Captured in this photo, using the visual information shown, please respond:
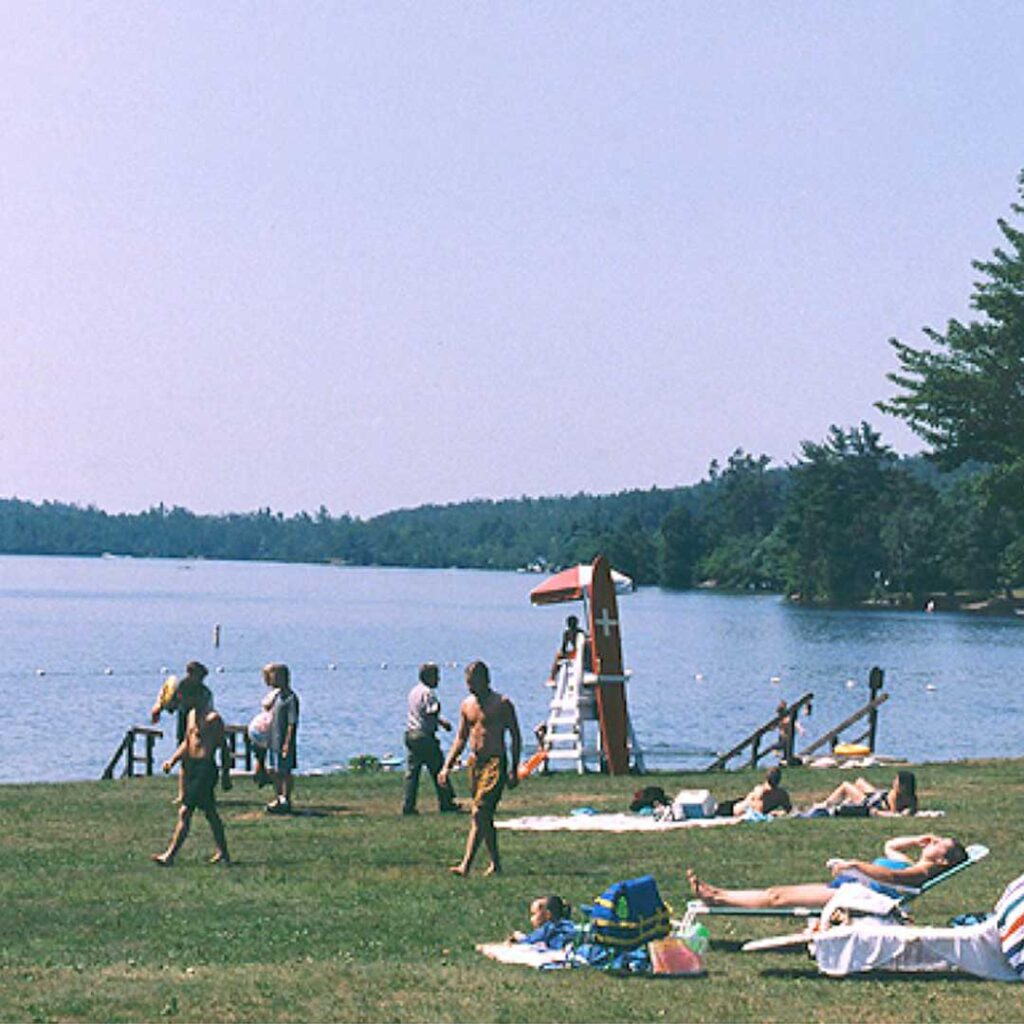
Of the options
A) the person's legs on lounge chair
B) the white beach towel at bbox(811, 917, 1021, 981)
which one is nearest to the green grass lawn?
the white beach towel at bbox(811, 917, 1021, 981)

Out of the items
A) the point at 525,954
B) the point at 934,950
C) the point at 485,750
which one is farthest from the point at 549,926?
the point at 485,750

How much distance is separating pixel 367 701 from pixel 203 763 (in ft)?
166

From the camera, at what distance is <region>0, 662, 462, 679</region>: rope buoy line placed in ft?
260

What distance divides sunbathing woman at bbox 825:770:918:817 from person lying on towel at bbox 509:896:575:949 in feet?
30.0

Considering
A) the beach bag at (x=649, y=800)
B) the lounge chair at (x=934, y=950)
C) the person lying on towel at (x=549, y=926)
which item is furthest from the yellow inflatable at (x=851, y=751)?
the lounge chair at (x=934, y=950)

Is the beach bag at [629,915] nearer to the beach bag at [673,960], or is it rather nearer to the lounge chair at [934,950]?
the beach bag at [673,960]

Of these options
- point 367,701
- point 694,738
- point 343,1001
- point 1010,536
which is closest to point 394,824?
point 343,1001

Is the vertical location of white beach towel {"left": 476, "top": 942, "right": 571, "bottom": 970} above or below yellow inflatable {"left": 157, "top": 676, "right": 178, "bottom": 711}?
below

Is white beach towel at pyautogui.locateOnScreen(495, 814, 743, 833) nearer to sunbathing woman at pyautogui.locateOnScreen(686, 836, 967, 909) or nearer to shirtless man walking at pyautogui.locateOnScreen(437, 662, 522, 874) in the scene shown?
shirtless man walking at pyautogui.locateOnScreen(437, 662, 522, 874)

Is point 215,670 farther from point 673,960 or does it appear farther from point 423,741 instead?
point 673,960

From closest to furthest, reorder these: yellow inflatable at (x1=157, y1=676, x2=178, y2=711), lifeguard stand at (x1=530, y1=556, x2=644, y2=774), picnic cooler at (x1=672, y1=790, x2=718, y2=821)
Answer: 1. picnic cooler at (x1=672, y1=790, x2=718, y2=821)
2. yellow inflatable at (x1=157, y1=676, x2=178, y2=711)
3. lifeguard stand at (x1=530, y1=556, x2=644, y2=774)

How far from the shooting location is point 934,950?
40.3ft

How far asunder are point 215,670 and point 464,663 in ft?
57.4

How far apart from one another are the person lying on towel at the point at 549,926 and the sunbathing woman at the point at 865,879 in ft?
3.25
